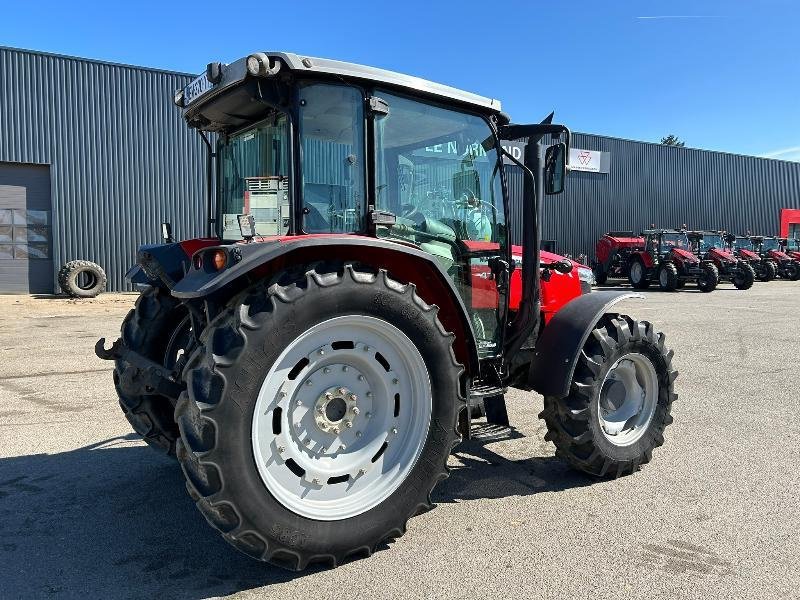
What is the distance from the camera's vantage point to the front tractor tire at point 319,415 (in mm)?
2715

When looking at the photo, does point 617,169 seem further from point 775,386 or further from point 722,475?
point 722,475

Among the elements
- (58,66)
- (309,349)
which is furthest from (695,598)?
(58,66)

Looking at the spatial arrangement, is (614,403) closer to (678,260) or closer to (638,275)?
(678,260)

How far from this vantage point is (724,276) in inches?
981

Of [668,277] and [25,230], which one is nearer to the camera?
[25,230]

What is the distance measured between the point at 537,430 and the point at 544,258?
1490 mm

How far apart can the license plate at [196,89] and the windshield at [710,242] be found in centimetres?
2464

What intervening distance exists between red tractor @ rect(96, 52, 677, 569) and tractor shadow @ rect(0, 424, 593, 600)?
0.30 metres

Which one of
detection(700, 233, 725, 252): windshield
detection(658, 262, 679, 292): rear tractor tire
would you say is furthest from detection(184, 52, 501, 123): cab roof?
detection(700, 233, 725, 252): windshield

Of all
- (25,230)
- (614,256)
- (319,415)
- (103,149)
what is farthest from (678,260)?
(319,415)

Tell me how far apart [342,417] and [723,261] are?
24.8 metres

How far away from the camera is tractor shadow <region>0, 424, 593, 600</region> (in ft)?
9.52

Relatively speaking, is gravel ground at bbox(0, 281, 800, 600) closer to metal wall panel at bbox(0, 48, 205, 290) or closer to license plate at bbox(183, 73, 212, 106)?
license plate at bbox(183, 73, 212, 106)

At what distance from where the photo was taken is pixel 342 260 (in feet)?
10.4
